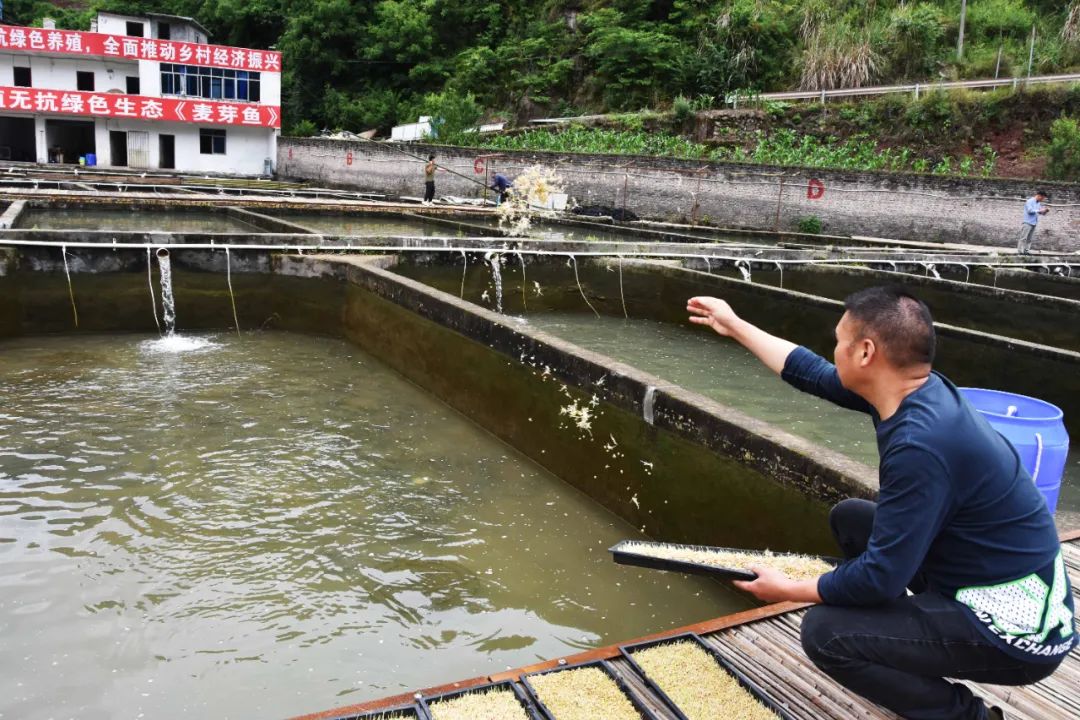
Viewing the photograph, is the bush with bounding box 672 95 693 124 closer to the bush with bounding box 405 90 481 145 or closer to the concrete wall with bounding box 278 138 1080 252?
the concrete wall with bounding box 278 138 1080 252

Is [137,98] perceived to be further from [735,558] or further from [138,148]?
[735,558]

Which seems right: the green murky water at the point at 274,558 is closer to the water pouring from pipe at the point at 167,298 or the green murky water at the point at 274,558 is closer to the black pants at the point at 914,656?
the black pants at the point at 914,656

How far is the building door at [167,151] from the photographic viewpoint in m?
36.6

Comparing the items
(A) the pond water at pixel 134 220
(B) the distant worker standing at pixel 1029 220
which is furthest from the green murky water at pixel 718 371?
(B) the distant worker standing at pixel 1029 220

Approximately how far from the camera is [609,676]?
2.86 metres

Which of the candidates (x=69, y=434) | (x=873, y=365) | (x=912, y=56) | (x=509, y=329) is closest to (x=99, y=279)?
(x=69, y=434)

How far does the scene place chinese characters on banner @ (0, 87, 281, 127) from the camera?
33.5 meters

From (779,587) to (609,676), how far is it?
30.3 inches

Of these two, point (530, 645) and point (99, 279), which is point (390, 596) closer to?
point (530, 645)

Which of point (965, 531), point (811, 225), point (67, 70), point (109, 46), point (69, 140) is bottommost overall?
point (965, 531)

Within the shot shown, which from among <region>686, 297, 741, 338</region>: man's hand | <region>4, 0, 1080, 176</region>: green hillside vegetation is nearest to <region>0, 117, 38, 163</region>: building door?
<region>4, 0, 1080, 176</region>: green hillside vegetation

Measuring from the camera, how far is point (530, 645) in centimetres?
384

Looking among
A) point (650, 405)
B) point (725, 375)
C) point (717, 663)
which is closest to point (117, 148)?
point (725, 375)

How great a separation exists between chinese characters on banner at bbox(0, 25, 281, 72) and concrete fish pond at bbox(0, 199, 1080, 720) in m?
29.8
